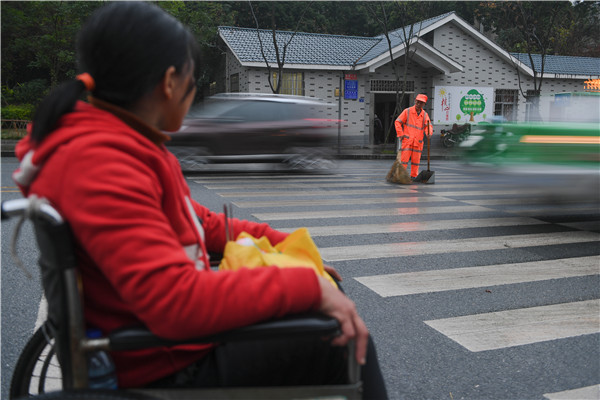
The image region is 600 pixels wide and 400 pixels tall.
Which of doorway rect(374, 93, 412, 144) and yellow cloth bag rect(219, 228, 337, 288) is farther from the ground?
doorway rect(374, 93, 412, 144)

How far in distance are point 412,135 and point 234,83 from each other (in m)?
16.0

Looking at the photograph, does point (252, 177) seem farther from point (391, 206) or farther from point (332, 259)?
point (332, 259)

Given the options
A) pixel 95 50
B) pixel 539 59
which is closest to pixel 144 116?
pixel 95 50

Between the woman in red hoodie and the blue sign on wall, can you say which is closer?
the woman in red hoodie

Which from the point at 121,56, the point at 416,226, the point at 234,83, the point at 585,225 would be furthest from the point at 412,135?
the point at 234,83

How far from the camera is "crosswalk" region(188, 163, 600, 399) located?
3.61 metres

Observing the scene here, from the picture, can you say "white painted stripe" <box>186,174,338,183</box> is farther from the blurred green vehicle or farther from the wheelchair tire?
the wheelchair tire

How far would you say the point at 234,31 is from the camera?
2580 cm

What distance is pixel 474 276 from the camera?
15.2 ft

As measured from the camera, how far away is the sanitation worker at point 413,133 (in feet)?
38.0

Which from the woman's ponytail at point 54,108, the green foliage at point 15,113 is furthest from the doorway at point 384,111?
the woman's ponytail at point 54,108

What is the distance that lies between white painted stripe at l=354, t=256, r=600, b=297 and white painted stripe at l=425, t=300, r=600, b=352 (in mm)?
578

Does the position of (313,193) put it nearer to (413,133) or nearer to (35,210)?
(413,133)

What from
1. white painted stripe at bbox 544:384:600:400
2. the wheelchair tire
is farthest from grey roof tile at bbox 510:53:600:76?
the wheelchair tire
